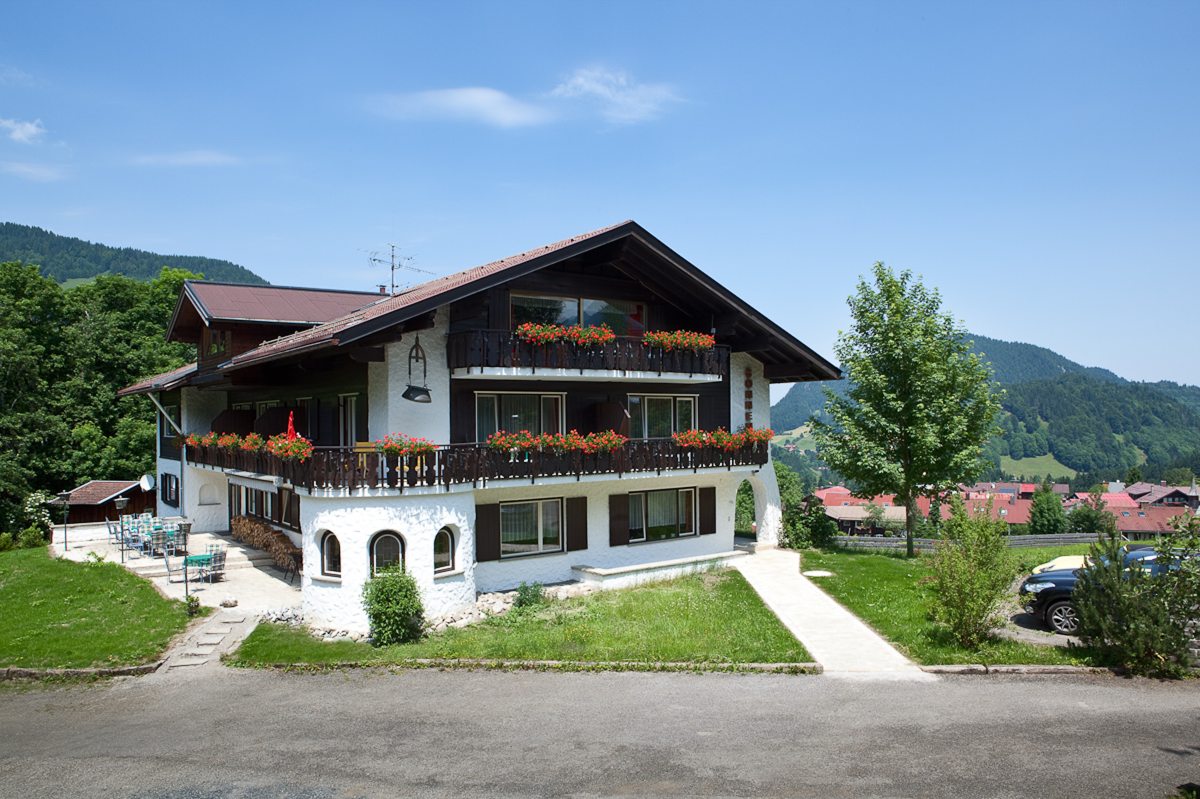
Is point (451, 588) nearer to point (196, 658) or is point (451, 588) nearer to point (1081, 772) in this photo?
point (196, 658)

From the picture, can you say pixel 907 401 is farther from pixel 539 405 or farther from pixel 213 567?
pixel 213 567

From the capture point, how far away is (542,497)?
2230 cm

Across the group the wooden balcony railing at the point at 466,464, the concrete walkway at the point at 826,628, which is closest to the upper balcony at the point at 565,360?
the wooden balcony railing at the point at 466,464

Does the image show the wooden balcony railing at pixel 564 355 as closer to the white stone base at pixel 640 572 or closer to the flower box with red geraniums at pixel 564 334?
the flower box with red geraniums at pixel 564 334

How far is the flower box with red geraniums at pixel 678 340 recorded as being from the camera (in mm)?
22641

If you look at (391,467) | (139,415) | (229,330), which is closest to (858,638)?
(391,467)

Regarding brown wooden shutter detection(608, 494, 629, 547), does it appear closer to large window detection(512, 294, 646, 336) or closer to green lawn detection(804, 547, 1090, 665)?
large window detection(512, 294, 646, 336)

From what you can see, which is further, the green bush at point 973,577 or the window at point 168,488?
the window at point 168,488

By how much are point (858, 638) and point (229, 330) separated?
2123 centimetres

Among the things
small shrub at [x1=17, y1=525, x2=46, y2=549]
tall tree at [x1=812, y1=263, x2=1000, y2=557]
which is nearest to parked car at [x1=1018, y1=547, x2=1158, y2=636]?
tall tree at [x1=812, y1=263, x2=1000, y2=557]

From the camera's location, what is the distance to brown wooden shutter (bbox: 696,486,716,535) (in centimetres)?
2584

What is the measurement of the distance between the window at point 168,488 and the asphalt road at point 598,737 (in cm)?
1830

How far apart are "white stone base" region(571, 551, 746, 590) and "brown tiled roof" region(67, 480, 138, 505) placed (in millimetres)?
23846

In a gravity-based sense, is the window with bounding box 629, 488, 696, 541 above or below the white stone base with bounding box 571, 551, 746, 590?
above
